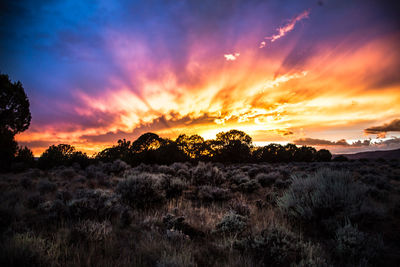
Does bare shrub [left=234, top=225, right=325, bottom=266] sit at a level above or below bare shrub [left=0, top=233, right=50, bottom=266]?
below

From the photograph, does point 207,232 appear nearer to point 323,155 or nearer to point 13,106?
point 13,106

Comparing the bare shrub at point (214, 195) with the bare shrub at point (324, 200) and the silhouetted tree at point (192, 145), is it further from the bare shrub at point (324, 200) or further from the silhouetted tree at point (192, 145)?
the silhouetted tree at point (192, 145)

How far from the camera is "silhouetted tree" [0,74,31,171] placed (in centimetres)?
1975

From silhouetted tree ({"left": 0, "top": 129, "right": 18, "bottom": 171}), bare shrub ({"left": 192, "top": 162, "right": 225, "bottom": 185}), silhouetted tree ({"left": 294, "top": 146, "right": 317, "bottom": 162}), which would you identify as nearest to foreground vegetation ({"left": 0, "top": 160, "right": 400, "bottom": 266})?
bare shrub ({"left": 192, "top": 162, "right": 225, "bottom": 185})

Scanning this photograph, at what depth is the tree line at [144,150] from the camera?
2058 centimetres

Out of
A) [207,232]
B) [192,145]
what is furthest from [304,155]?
[207,232]

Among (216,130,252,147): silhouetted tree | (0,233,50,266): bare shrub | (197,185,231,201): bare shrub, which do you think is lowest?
(197,185,231,201): bare shrub

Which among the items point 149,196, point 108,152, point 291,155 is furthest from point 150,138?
point 291,155

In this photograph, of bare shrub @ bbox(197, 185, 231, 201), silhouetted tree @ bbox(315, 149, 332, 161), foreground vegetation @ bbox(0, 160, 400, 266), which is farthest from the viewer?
silhouetted tree @ bbox(315, 149, 332, 161)

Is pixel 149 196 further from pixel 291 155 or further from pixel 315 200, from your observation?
pixel 291 155

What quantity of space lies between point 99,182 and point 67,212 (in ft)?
23.9

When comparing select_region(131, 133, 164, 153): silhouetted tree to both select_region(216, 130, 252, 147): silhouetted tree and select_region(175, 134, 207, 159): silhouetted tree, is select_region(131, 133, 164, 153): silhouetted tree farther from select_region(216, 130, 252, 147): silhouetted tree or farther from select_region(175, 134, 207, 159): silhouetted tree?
select_region(216, 130, 252, 147): silhouetted tree

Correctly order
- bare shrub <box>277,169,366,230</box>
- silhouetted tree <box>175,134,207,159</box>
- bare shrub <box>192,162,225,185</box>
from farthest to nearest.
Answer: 1. silhouetted tree <box>175,134,207,159</box>
2. bare shrub <box>192,162,225,185</box>
3. bare shrub <box>277,169,366,230</box>

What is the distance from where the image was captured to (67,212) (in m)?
4.61
